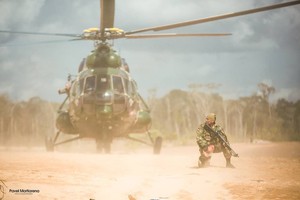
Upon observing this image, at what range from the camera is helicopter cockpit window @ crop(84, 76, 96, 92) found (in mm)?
11297

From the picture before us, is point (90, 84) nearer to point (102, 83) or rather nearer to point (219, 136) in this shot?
point (102, 83)

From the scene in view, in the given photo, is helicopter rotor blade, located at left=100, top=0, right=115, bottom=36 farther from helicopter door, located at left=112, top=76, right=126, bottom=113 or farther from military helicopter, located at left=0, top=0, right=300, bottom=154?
helicopter door, located at left=112, top=76, right=126, bottom=113

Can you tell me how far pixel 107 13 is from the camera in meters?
8.68

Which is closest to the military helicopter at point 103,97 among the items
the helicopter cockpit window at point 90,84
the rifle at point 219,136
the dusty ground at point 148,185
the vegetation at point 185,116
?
the helicopter cockpit window at point 90,84

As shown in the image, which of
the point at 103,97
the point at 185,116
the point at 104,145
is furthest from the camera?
the point at 185,116

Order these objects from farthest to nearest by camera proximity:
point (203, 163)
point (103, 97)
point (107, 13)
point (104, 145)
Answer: point (104, 145), point (103, 97), point (107, 13), point (203, 163)

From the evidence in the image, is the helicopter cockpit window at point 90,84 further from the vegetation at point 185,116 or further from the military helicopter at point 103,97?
the vegetation at point 185,116

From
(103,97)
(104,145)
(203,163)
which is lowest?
(203,163)

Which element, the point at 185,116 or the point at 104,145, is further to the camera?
the point at 185,116

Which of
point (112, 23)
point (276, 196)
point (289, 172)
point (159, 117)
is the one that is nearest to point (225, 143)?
point (289, 172)

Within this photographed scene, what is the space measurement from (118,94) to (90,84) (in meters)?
1.00

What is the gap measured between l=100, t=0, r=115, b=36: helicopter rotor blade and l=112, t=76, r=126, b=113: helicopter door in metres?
2.30

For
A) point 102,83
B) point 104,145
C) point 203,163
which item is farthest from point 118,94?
point 203,163

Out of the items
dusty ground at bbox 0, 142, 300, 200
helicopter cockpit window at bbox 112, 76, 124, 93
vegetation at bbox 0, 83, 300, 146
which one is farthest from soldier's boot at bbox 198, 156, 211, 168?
vegetation at bbox 0, 83, 300, 146
